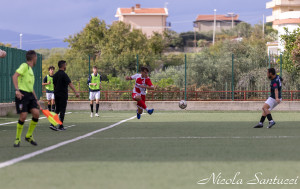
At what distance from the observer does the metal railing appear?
29.4 m

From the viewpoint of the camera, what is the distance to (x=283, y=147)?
426 inches

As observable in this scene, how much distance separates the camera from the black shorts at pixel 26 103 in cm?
1153

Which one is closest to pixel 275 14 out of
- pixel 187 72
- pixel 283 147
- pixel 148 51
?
pixel 148 51

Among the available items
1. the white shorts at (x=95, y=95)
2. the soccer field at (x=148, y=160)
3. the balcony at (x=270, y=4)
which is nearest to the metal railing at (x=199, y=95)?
the white shorts at (x=95, y=95)

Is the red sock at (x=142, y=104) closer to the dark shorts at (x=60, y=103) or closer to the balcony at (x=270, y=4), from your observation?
the dark shorts at (x=60, y=103)

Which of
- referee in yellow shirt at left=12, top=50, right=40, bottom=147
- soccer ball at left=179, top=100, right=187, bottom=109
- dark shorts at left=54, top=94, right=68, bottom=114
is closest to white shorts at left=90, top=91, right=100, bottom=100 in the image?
soccer ball at left=179, top=100, right=187, bottom=109

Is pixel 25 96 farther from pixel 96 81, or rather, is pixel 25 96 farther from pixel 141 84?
pixel 96 81

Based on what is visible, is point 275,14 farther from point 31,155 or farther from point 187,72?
point 31,155

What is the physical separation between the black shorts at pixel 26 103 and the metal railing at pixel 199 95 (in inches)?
718

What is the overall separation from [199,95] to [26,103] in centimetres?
1887

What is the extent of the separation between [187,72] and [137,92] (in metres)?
10.0

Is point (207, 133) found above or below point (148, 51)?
below

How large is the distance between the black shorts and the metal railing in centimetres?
1825

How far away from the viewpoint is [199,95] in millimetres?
29859
